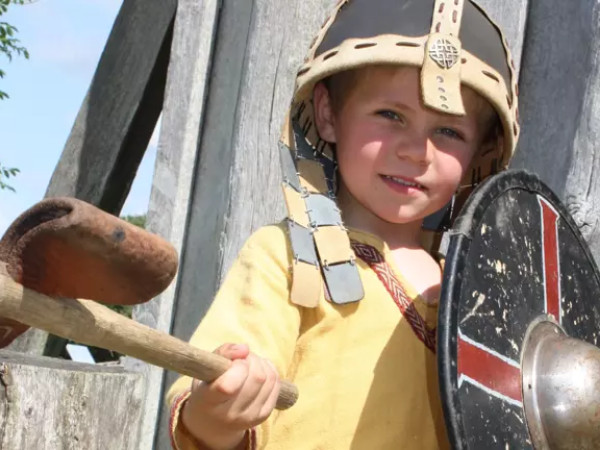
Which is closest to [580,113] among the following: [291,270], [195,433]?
[291,270]

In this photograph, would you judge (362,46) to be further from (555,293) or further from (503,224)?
(555,293)

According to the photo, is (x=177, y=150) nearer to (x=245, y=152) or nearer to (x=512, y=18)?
(x=245, y=152)

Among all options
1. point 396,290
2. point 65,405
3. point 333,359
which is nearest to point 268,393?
point 333,359

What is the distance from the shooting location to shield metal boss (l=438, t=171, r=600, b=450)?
1.83 metres

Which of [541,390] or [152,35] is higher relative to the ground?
[152,35]

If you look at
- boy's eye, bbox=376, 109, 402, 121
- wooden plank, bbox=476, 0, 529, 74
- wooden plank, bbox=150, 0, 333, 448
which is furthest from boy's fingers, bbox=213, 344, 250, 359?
wooden plank, bbox=476, 0, 529, 74

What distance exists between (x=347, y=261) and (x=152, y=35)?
1708 millimetres

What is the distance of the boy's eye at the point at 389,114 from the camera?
83.5 inches

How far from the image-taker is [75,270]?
1.07 metres

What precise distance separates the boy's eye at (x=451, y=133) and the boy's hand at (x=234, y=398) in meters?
0.76

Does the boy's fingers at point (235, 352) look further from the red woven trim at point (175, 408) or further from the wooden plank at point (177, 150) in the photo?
the wooden plank at point (177, 150)

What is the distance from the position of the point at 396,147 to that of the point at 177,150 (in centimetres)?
99

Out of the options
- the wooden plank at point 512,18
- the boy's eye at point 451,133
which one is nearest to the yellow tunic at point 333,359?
the boy's eye at point 451,133

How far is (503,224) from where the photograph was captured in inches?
81.9
